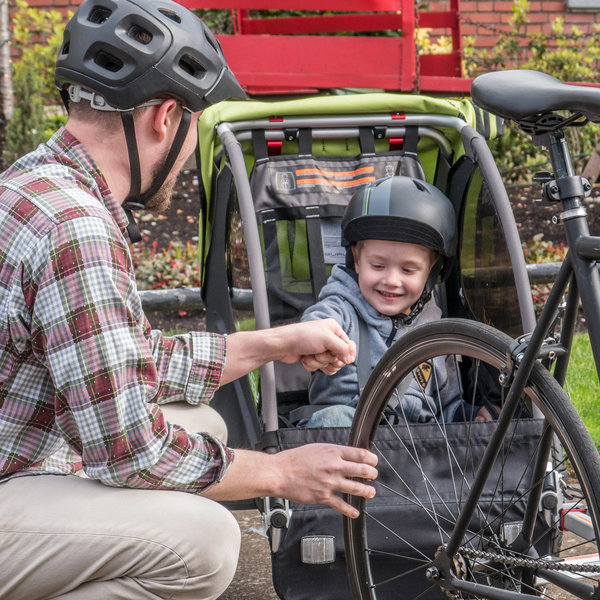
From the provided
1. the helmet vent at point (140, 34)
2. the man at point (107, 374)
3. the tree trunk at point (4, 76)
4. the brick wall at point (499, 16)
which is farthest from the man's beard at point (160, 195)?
the brick wall at point (499, 16)

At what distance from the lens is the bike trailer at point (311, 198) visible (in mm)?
3131

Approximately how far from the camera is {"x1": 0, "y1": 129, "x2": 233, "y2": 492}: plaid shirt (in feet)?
6.49

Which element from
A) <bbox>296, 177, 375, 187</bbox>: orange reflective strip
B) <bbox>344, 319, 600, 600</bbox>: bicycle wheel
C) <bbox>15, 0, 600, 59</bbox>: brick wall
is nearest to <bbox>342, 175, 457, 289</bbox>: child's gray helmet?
<bbox>296, 177, 375, 187</bbox>: orange reflective strip

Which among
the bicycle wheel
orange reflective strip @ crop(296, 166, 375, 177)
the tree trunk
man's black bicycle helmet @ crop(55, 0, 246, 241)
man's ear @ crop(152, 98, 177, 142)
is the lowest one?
the bicycle wheel

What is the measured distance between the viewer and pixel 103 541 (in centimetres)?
209

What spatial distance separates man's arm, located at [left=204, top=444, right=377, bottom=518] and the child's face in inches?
41.0

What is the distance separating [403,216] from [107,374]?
4.65ft

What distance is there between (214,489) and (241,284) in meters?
1.37

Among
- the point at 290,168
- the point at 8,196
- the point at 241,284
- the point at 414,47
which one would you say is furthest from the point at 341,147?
the point at 414,47

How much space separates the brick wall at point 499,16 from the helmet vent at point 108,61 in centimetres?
681

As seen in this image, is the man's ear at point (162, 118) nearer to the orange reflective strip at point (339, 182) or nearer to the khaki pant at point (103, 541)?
A: the khaki pant at point (103, 541)

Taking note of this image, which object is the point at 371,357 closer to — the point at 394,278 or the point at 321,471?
the point at 394,278

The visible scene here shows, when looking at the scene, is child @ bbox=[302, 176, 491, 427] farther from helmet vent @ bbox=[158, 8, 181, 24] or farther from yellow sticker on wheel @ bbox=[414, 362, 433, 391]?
helmet vent @ bbox=[158, 8, 181, 24]

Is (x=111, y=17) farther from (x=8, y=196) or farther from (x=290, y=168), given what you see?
(x=290, y=168)
